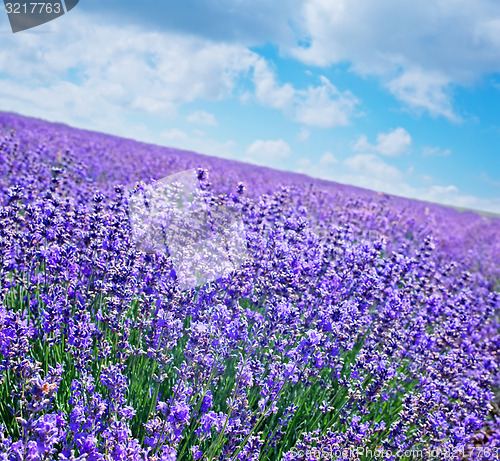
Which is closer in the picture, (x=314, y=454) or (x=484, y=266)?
(x=314, y=454)

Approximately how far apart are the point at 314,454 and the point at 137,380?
1.24 metres

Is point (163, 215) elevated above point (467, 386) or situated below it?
above

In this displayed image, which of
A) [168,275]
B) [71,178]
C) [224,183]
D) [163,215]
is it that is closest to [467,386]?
[168,275]

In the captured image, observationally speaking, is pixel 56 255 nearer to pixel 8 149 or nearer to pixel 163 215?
pixel 163 215

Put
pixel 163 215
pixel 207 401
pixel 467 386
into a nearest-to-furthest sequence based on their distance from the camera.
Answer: pixel 207 401 < pixel 467 386 < pixel 163 215

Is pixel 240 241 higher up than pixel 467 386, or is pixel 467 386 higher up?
pixel 240 241

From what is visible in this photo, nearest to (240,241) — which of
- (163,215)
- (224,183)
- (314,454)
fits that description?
(163,215)

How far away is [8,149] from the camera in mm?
8344

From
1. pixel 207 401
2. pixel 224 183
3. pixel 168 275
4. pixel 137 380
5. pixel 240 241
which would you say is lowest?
pixel 137 380

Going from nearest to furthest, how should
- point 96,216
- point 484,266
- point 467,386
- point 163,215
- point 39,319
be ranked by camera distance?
point 39,319 < point 96,216 < point 467,386 < point 163,215 < point 484,266

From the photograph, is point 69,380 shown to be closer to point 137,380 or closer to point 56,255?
point 137,380

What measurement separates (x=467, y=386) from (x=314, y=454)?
6.53ft

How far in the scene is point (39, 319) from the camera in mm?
2365

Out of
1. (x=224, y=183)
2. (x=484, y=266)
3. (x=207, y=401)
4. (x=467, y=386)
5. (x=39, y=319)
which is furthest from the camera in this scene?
(x=224, y=183)
